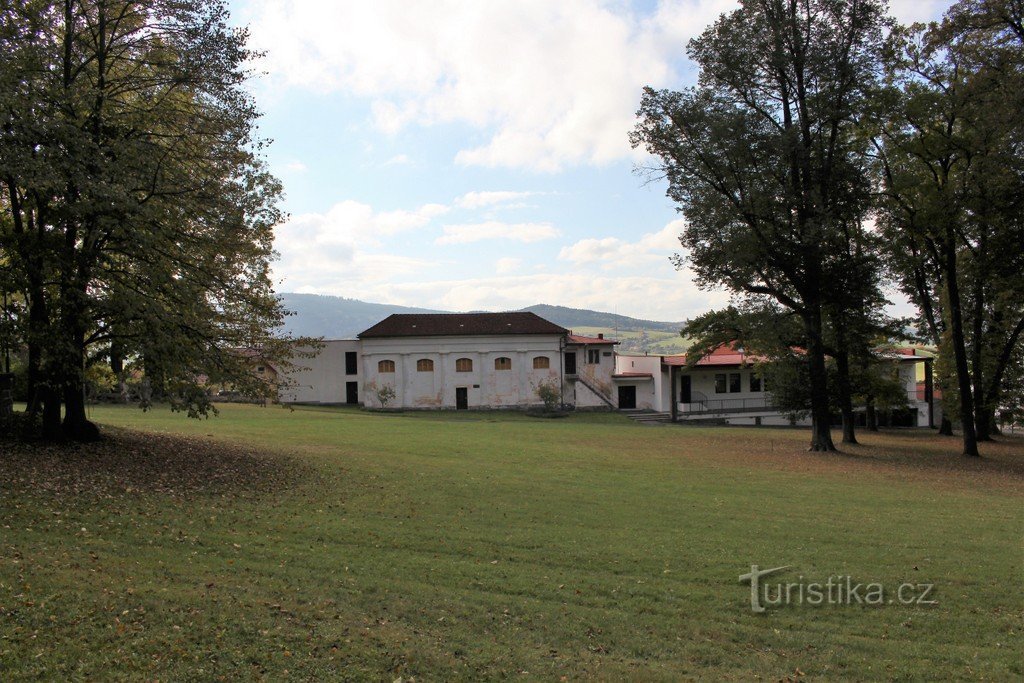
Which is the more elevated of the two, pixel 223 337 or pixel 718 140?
pixel 718 140

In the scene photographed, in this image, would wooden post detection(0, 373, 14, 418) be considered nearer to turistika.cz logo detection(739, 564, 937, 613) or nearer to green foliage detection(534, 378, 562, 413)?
turistika.cz logo detection(739, 564, 937, 613)

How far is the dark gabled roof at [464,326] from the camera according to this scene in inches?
2477

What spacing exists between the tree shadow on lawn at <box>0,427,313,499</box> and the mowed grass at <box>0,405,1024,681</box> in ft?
0.42

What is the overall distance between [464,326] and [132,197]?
160 feet

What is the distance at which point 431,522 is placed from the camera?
12367mm

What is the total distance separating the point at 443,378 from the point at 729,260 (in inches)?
1541

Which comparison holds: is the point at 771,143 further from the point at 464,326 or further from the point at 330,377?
the point at 330,377

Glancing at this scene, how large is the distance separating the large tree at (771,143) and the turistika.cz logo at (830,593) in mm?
18856

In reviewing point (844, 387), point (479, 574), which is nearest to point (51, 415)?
point (479, 574)

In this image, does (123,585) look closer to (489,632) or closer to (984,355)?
(489,632)

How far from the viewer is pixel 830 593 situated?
9266 millimetres

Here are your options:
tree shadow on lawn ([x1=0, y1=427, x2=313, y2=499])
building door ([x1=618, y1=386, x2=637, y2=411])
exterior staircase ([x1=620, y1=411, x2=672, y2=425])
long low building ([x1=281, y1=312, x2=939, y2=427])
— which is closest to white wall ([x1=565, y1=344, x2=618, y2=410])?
long low building ([x1=281, y1=312, x2=939, y2=427])

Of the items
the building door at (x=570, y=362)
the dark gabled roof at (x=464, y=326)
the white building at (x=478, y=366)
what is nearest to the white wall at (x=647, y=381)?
the white building at (x=478, y=366)

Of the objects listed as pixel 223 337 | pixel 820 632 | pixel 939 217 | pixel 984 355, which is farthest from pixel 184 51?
pixel 984 355
